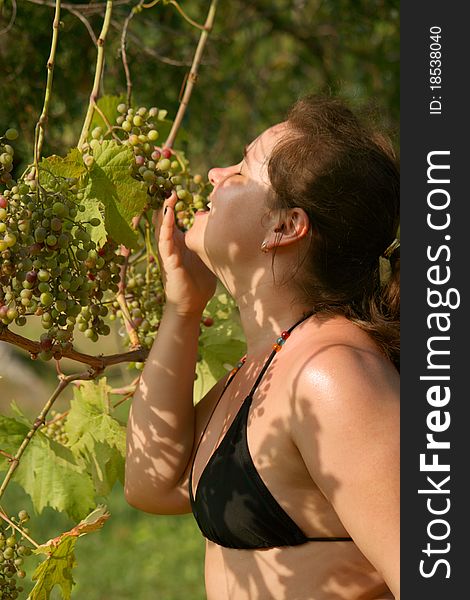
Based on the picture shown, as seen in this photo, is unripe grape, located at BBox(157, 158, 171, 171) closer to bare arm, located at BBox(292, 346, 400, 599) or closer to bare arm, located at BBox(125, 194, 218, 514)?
bare arm, located at BBox(125, 194, 218, 514)

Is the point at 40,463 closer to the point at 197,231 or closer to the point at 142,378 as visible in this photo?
the point at 142,378

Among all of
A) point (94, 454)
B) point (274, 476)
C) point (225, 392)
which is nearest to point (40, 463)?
point (94, 454)

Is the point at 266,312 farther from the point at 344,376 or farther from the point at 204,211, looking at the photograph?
the point at 344,376

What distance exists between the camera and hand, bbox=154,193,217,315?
6.93ft

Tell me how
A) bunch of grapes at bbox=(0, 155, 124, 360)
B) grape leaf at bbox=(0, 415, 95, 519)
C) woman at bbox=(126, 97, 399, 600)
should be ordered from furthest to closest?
grape leaf at bbox=(0, 415, 95, 519) → woman at bbox=(126, 97, 399, 600) → bunch of grapes at bbox=(0, 155, 124, 360)

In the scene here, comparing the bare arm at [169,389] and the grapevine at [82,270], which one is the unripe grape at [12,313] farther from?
the bare arm at [169,389]

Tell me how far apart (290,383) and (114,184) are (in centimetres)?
49

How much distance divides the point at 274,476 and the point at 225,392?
1.37 ft

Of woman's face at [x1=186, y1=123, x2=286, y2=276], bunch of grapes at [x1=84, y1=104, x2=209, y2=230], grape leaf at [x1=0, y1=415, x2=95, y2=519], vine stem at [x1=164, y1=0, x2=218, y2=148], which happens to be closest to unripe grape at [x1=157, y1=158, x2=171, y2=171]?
bunch of grapes at [x1=84, y1=104, x2=209, y2=230]

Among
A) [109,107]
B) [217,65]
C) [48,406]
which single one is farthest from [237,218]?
[217,65]

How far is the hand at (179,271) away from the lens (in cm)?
211

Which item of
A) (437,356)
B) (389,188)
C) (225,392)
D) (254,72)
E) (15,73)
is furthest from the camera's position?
(254,72)

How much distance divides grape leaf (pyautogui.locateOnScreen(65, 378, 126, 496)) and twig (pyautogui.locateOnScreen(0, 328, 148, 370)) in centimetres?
11

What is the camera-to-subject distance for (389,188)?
1.95 meters
